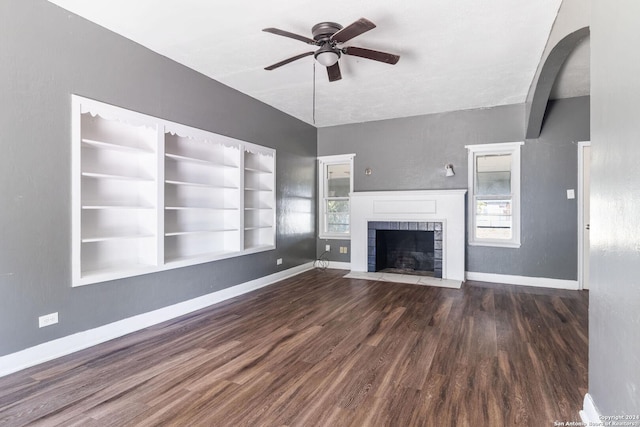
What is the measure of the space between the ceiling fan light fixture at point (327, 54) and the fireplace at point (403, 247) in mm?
3297

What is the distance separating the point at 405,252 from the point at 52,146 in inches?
202

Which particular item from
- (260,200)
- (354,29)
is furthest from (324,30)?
(260,200)

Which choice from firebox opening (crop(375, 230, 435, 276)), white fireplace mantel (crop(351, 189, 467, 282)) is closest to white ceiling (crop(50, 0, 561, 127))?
white fireplace mantel (crop(351, 189, 467, 282))

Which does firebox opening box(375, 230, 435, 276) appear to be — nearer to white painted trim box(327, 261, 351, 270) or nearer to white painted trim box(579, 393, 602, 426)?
white painted trim box(327, 261, 351, 270)

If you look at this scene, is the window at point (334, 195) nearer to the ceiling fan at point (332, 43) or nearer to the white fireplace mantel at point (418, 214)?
the white fireplace mantel at point (418, 214)

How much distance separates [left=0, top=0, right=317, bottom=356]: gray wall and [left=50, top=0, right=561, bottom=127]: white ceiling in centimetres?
24

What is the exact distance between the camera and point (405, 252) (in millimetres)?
5871

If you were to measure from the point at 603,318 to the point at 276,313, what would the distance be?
9.19ft

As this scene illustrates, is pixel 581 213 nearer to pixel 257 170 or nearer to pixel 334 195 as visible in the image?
pixel 334 195

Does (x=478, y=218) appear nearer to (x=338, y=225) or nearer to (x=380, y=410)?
(x=338, y=225)

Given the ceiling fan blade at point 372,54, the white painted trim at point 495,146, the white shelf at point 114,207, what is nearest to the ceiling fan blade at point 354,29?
the ceiling fan blade at point 372,54

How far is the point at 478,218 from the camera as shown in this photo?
5.26 metres

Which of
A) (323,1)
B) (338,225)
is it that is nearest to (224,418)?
(323,1)

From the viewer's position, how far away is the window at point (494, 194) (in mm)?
4949
